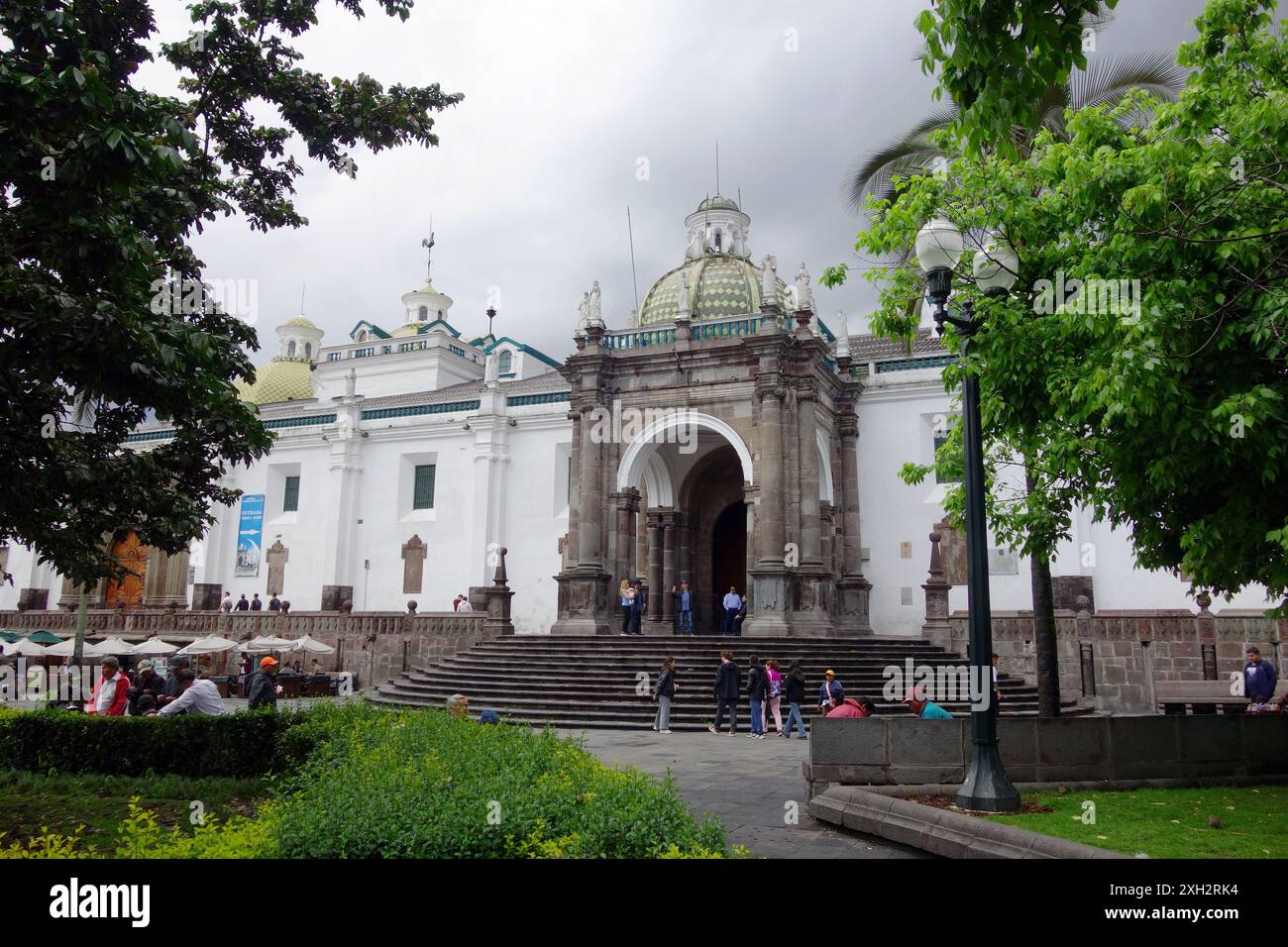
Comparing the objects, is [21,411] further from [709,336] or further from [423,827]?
[709,336]

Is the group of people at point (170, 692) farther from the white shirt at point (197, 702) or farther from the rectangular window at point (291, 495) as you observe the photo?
the rectangular window at point (291, 495)

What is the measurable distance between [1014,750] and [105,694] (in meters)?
12.4

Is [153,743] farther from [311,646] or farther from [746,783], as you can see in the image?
[311,646]

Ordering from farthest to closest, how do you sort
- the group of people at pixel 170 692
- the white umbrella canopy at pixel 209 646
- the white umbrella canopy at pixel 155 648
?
the white umbrella canopy at pixel 155 648 < the white umbrella canopy at pixel 209 646 < the group of people at pixel 170 692

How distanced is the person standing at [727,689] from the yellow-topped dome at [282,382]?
109 feet

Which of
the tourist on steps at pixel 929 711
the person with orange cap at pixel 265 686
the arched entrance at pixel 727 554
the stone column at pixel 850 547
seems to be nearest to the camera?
the tourist on steps at pixel 929 711

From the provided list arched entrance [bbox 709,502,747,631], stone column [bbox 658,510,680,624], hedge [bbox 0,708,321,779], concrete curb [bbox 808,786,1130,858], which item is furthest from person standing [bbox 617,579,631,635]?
concrete curb [bbox 808,786,1130,858]

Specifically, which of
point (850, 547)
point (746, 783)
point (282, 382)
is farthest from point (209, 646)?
point (282, 382)

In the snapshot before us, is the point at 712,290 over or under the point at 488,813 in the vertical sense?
over

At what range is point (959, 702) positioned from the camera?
16719 millimetres

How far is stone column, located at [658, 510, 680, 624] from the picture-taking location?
82.6 ft

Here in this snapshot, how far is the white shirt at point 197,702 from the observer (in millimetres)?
10781

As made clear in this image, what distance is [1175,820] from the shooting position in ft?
23.1

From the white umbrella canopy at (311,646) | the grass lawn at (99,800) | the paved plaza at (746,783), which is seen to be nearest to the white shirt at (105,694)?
the grass lawn at (99,800)
